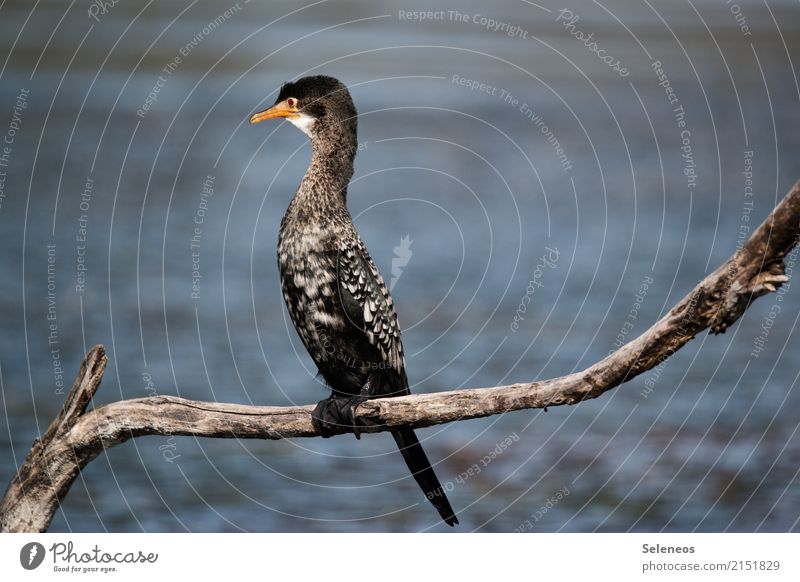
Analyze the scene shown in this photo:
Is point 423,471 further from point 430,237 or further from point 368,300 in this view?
point 430,237

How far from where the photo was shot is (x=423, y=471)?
4.17m

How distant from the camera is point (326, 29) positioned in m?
4.86

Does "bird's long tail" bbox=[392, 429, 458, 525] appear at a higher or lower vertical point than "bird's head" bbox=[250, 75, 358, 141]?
lower

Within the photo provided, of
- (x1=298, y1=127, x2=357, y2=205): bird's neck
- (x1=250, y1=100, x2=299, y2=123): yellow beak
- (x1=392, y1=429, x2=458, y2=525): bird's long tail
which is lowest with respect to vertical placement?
(x1=392, y1=429, x2=458, y2=525): bird's long tail

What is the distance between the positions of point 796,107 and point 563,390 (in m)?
2.98

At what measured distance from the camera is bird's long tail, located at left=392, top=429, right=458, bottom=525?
402 cm

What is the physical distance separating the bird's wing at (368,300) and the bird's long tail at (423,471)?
27 cm

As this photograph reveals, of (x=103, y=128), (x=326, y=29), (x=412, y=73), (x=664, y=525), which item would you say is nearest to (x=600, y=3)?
(x=412, y=73)

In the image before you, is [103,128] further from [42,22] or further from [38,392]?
[38,392]

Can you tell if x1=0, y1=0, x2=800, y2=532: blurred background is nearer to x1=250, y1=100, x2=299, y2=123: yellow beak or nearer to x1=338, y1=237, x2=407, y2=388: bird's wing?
x1=250, y1=100, x2=299, y2=123: yellow beak

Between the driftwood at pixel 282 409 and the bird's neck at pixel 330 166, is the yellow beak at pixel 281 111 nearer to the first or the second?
the bird's neck at pixel 330 166

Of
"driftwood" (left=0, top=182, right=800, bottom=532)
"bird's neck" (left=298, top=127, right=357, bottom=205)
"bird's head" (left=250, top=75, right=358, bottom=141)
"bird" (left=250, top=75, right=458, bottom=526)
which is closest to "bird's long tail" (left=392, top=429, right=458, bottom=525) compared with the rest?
"bird" (left=250, top=75, right=458, bottom=526)

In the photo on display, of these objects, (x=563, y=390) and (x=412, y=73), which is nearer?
(x=563, y=390)

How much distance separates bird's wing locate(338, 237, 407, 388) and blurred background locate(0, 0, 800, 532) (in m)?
0.98
